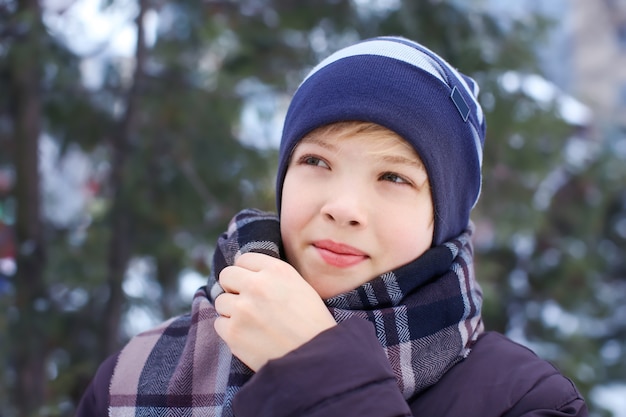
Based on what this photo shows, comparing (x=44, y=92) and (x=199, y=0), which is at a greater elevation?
(x=199, y=0)

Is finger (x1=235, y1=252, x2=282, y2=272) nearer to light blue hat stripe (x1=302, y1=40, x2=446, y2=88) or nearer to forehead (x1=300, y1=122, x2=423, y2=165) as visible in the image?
forehead (x1=300, y1=122, x2=423, y2=165)

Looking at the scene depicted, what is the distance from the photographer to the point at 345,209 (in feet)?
3.56

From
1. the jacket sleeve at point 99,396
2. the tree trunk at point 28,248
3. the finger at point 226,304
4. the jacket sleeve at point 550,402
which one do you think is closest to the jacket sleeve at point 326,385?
the finger at point 226,304

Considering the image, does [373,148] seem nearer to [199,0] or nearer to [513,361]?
[513,361]

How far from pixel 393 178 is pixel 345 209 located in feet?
0.41

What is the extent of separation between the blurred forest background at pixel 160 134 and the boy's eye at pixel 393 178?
94.8 inches

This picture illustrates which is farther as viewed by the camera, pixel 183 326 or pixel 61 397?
pixel 61 397

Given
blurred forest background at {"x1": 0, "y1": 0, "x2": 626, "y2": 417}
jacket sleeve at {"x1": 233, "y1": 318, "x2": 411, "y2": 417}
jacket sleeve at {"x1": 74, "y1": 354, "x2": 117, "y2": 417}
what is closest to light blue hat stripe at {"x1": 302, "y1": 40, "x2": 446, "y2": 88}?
jacket sleeve at {"x1": 233, "y1": 318, "x2": 411, "y2": 417}

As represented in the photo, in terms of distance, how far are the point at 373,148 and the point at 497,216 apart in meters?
3.29

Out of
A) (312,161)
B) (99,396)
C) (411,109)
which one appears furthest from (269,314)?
(99,396)

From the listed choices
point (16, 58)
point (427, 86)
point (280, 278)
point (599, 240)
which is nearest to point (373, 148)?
point (427, 86)

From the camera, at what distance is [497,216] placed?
4.24 metres

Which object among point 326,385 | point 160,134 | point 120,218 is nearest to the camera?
point 326,385

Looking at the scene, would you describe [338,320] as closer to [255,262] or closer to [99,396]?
[255,262]
